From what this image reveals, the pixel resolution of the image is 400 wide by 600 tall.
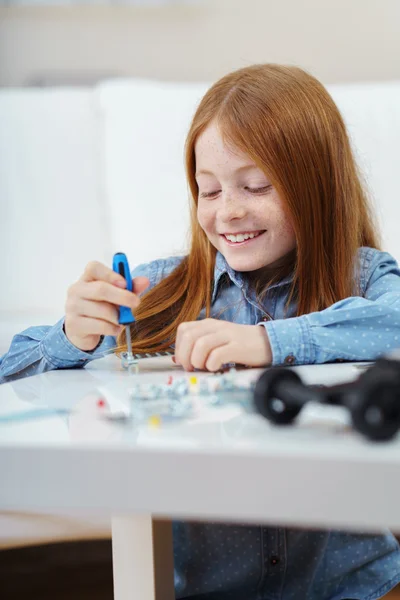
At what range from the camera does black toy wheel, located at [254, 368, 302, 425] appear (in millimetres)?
473

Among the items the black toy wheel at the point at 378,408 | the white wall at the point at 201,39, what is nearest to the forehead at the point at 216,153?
the black toy wheel at the point at 378,408

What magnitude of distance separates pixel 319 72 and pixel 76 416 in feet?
6.62

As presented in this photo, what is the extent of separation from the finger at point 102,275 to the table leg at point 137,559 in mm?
244

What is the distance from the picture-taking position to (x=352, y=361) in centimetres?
84

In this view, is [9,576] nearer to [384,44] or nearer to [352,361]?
[352,361]

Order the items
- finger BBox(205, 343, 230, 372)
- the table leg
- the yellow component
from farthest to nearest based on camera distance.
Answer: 1. finger BBox(205, 343, 230, 372)
2. the table leg
3. the yellow component

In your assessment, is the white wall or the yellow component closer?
the yellow component

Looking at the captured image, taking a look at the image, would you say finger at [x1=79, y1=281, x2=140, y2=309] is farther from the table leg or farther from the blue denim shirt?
the table leg

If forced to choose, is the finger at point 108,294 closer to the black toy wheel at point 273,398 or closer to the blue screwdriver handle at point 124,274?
the blue screwdriver handle at point 124,274

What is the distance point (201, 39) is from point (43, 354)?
1.73m

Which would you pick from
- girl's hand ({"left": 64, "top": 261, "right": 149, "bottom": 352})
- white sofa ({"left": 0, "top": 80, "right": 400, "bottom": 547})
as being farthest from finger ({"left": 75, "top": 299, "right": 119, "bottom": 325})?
white sofa ({"left": 0, "top": 80, "right": 400, "bottom": 547})

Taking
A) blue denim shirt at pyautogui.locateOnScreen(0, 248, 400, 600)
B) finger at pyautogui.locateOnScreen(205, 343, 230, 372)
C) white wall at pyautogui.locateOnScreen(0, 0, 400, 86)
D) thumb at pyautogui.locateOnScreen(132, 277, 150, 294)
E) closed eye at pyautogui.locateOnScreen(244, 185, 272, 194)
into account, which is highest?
white wall at pyautogui.locateOnScreen(0, 0, 400, 86)

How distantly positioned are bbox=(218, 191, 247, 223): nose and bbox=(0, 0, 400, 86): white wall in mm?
1479

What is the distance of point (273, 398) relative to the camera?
479 millimetres
